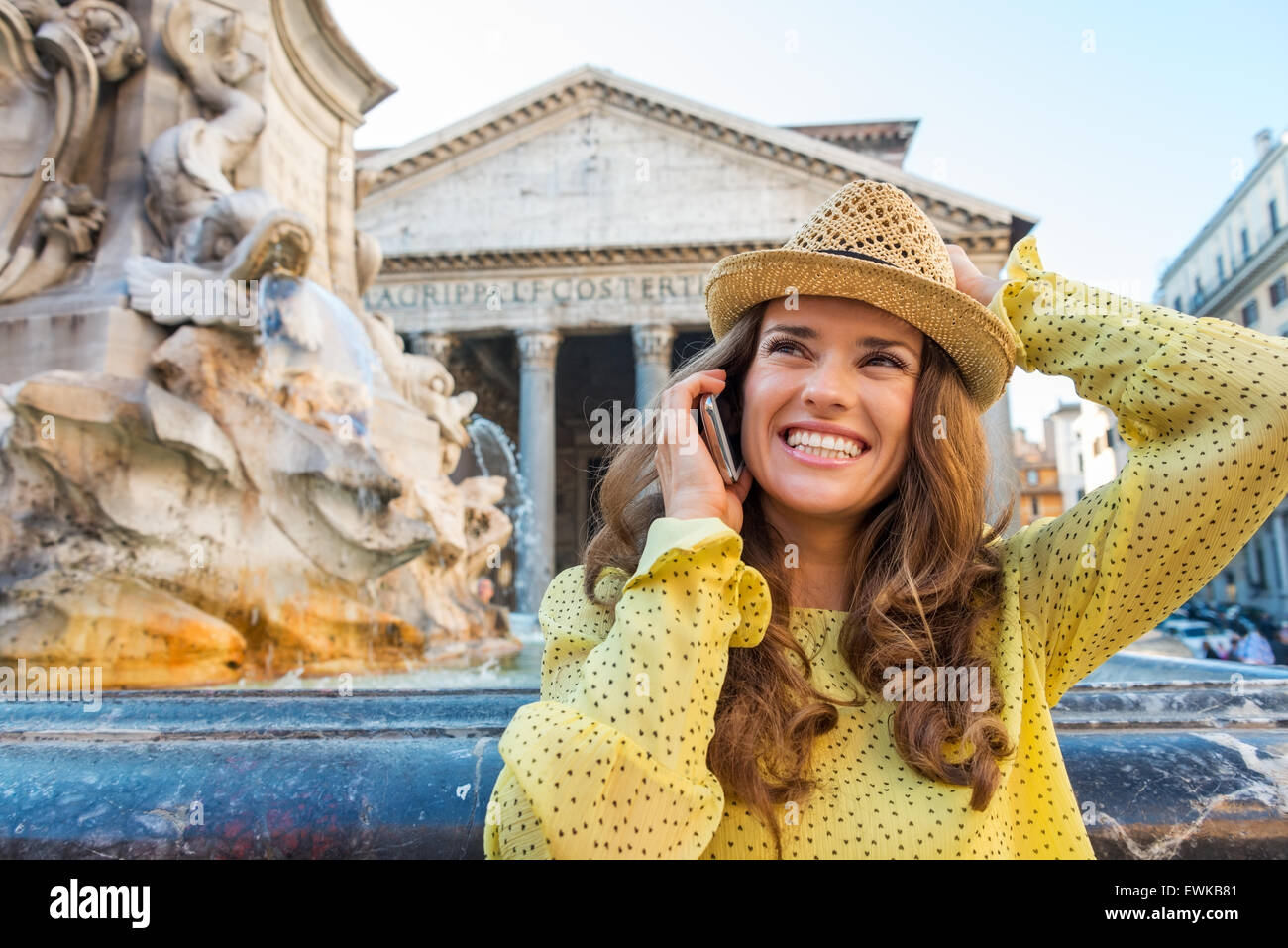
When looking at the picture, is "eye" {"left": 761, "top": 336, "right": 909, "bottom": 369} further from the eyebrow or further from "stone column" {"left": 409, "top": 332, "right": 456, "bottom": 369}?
"stone column" {"left": 409, "top": 332, "right": 456, "bottom": 369}

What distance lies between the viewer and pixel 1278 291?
94.1ft

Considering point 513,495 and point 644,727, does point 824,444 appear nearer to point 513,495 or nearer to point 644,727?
point 644,727

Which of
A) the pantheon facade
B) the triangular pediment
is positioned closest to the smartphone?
the pantheon facade

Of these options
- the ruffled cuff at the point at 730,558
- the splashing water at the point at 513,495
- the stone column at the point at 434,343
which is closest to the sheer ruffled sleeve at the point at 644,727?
the ruffled cuff at the point at 730,558

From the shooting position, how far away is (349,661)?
4.25 m

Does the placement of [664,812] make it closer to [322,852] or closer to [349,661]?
[322,852]

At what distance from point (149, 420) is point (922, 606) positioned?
3346 mm

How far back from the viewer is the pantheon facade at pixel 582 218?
74.0 ft

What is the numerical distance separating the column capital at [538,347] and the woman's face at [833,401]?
21341 millimetres

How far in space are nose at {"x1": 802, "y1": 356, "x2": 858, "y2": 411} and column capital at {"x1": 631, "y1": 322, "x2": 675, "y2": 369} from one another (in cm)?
2140

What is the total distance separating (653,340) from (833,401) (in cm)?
2159

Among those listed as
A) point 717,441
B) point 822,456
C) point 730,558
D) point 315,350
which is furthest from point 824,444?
point 315,350

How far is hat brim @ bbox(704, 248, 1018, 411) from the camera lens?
49.9 inches

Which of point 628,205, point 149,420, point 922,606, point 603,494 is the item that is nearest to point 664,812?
point 922,606
